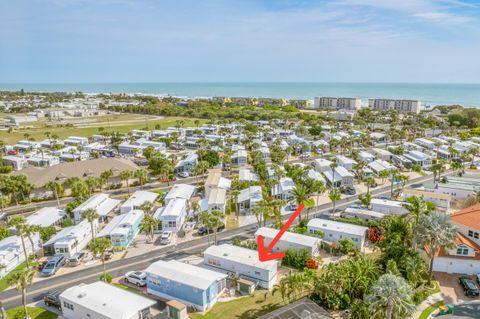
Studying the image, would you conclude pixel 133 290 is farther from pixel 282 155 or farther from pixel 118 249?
pixel 282 155

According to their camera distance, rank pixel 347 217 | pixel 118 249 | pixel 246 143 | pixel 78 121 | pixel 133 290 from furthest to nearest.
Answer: pixel 78 121 → pixel 246 143 → pixel 347 217 → pixel 118 249 → pixel 133 290

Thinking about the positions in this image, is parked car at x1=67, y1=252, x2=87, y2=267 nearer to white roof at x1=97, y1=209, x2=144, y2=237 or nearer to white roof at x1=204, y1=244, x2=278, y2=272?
white roof at x1=97, y1=209, x2=144, y2=237

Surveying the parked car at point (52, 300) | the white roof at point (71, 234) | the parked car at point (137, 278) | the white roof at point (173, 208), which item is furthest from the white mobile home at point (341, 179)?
the parked car at point (52, 300)

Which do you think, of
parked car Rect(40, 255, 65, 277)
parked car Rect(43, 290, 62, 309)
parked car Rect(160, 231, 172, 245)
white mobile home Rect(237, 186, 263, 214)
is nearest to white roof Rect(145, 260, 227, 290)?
parked car Rect(43, 290, 62, 309)

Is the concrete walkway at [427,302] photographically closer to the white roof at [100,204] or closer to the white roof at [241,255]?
the white roof at [241,255]

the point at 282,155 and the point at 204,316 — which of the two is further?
the point at 282,155

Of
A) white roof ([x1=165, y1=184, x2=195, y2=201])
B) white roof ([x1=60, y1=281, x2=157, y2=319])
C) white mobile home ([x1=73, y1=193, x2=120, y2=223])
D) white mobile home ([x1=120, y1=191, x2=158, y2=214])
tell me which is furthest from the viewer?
white roof ([x1=165, y1=184, x2=195, y2=201])

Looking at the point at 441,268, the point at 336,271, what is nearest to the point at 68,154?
the point at 336,271
